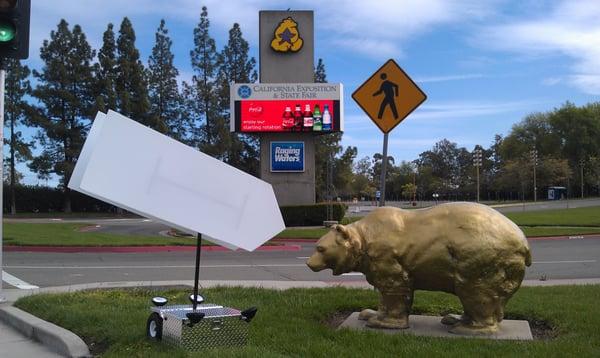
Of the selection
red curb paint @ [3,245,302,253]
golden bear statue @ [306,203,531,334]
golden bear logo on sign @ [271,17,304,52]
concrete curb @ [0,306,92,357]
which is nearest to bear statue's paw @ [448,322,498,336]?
Answer: golden bear statue @ [306,203,531,334]

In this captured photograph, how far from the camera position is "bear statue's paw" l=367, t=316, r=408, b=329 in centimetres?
604

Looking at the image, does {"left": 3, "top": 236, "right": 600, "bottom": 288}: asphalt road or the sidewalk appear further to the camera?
{"left": 3, "top": 236, "right": 600, "bottom": 288}: asphalt road

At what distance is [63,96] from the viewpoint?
53.2m

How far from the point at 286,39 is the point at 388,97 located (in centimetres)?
2351

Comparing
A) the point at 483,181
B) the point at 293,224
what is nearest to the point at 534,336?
the point at 293,224

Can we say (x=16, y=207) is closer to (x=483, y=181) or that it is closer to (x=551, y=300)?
(x=551, y=300)

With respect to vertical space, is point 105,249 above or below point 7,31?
below

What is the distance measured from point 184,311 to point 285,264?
966 centimetres

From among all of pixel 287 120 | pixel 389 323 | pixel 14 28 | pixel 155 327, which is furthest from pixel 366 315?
pixel 287 120

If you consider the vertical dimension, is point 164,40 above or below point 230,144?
above

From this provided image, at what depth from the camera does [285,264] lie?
49.9 ft

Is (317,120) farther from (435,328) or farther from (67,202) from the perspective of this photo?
(67,202)

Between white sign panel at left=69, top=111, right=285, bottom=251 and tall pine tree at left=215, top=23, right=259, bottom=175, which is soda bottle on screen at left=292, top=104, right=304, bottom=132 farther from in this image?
tall pine tree at left=215, top=23, right=259, bottom=175

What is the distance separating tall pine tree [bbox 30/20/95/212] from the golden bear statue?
2025 inches
